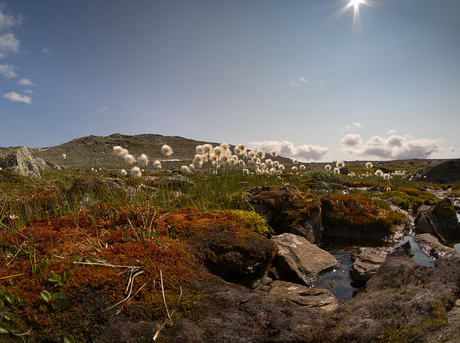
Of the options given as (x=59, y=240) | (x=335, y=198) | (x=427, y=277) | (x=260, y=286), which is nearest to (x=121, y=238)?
(x=59, y=240)

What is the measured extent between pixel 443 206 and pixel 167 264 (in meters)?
9.54

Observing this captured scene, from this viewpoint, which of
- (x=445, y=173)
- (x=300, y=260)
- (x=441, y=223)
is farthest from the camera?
(x=445, y=173)

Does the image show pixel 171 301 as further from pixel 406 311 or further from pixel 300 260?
pixel 300 260

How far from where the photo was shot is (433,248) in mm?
5988

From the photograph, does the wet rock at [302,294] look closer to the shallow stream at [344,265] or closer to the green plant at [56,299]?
the shallow stream at [344,265]

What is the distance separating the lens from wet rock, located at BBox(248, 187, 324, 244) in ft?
19.6

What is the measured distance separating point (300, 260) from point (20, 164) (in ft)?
53.7

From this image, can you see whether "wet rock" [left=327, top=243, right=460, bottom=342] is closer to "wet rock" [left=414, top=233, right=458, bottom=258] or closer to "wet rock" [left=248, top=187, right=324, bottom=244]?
"wet rock" [left=248, top=187, right=324, bottom=244]

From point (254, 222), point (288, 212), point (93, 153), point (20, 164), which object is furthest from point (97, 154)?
point (254, 222)

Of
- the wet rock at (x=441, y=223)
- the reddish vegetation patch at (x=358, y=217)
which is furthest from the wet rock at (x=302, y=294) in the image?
the wet rock at (x=441, y=223)

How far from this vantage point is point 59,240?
3098 millimetres

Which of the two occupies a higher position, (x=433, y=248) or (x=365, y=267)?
(x=365, y=267)

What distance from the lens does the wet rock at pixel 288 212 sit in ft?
19.6

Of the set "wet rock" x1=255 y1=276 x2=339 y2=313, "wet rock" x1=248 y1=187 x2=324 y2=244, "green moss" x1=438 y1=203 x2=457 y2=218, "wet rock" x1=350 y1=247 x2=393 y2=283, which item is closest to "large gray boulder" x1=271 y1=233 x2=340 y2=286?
"wet rock" x1=350 y1=247 x2=393 y2=283
